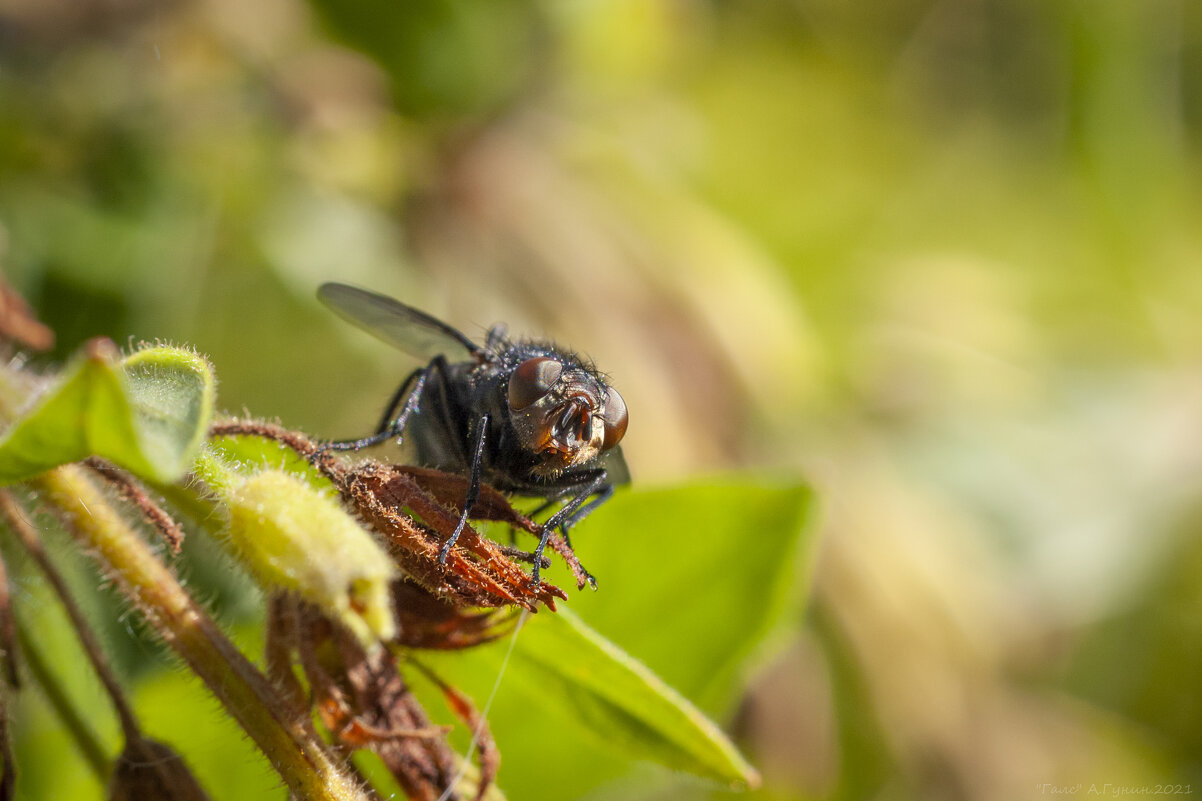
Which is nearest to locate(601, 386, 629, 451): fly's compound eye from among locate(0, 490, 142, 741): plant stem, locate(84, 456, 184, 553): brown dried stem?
locate(84, 456, 184, 553): brown dried stem

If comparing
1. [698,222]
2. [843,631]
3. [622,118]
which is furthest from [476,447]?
[622,118]

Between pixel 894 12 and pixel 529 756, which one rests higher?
pixel 894 12

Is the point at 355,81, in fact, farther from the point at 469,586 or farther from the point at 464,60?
the point at 469,586

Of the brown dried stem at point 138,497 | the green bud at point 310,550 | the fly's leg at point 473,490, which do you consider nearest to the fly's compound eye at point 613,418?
the fly's leg at point 473,490

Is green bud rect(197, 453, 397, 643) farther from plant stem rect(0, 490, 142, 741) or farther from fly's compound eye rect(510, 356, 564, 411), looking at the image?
fly's compound eye rect(510, 356, 564, 411)

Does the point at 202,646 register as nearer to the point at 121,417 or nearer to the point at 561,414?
the point at 121,417

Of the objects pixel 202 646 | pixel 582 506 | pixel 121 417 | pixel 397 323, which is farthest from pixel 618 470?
pixel 121 417

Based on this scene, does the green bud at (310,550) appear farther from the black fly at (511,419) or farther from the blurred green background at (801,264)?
the blurred green background at (801,264)
